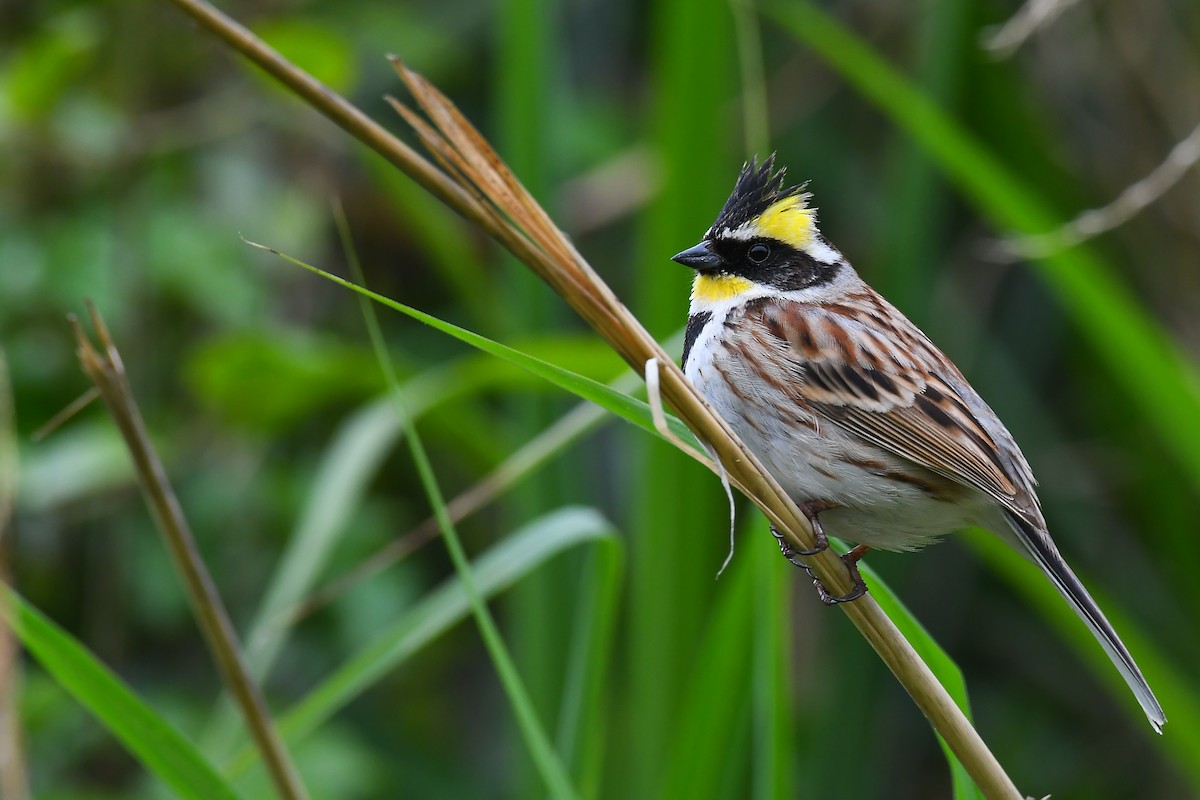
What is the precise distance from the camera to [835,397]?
182cm

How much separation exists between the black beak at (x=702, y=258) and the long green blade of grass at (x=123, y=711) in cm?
92

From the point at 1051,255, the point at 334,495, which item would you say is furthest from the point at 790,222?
the point at 334,495

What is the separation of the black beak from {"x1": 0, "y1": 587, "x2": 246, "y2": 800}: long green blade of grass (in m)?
0.92

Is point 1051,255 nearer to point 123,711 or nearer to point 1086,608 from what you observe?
point 1086,608

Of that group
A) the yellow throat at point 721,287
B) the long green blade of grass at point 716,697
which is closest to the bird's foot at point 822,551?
the long green blade of grass at point 716,697

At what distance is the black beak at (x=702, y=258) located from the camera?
1.85 m

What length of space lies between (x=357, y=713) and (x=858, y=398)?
90.0 inches

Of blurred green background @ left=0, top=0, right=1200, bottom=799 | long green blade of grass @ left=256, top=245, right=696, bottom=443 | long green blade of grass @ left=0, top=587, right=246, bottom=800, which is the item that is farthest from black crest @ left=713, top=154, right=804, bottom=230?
long green blade of grass @ left=0, top=587, right=246, bottom=800

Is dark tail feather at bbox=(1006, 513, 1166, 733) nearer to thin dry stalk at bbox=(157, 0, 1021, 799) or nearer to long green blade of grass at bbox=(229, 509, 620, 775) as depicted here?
thin dry stalk at bbox=(157, 0, 1021, 799)

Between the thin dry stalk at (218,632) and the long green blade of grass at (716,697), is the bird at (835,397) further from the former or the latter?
the thin dry stalk at (218,632)

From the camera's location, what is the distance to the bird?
1.73 metres

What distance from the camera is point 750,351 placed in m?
1.84

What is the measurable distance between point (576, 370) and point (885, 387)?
765 millimetres

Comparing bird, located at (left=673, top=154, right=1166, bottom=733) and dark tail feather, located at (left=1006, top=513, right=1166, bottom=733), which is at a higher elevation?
bird, located at (left=673, top=154, right=1166, bottom=733)
